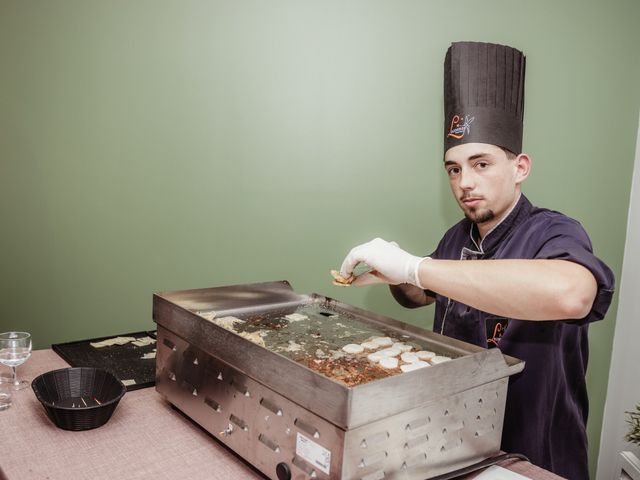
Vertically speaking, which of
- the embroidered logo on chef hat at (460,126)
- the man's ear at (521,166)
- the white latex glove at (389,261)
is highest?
the embroidered logo on chef hat at (460,126)

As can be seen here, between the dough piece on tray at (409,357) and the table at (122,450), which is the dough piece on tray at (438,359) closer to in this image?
the dough piece on tray at (409,357)

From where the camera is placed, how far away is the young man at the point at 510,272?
139 centimetres

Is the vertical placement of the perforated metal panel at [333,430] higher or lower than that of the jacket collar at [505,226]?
lower

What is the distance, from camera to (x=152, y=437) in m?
1.38

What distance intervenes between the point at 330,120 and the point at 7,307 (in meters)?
1.84

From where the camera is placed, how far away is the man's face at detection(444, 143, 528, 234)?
6.37 ft

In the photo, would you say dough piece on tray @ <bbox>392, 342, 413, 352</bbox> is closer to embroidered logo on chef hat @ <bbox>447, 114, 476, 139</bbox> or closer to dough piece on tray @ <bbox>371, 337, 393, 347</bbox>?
dough piece on tray @ <bbox>371, 337, 393, 347</bbox>

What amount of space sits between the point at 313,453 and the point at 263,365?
22 cm

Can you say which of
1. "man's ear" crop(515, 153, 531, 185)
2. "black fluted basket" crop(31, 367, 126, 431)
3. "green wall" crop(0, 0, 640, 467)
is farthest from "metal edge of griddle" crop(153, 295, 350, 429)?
"man's ear" crop(515, 153, 531, 185)

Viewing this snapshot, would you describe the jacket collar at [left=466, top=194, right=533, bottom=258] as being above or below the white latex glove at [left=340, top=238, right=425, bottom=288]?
above

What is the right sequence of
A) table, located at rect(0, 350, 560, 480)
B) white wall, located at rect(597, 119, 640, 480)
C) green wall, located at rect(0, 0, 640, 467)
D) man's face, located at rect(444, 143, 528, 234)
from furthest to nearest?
white wall, located at rect(597, 119, 640, 480)
green wall, located at rect(0, 0, 640, 467)
man's face, located at rect(444, 143, 528, 234)
table, located at rect(0, 350, 560, 480)

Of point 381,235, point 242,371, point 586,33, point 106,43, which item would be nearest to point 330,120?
point 381,235

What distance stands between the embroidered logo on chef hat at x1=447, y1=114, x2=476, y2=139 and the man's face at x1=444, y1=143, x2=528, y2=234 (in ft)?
0.18

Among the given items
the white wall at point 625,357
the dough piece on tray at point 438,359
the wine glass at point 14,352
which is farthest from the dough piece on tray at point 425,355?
the white wall at point 625,357
